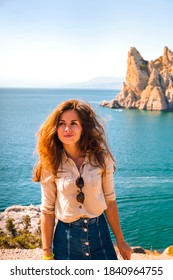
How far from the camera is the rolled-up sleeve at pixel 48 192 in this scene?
5.25 ft

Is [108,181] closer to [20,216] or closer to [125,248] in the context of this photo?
[125,248]

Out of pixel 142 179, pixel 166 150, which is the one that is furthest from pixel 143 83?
pixel 142 179

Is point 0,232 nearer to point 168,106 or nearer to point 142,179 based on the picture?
point 142,179

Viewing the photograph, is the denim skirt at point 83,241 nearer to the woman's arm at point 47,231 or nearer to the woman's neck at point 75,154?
the woman's arm at point 47,231

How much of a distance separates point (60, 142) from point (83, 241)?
0.51 metres

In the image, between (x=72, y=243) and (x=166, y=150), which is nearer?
(x=72, y=243)

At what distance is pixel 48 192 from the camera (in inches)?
63.9

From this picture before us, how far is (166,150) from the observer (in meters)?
23.7

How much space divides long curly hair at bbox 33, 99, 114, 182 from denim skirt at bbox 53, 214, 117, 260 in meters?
0.28

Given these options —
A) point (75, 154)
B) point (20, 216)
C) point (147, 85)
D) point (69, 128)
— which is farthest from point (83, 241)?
point (147, 85)

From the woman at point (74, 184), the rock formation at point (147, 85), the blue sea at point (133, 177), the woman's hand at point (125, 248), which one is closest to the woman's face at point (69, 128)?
the woman at point (74, 184)

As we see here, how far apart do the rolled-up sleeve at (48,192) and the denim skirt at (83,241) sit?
9cm

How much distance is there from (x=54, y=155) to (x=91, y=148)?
196 mm
